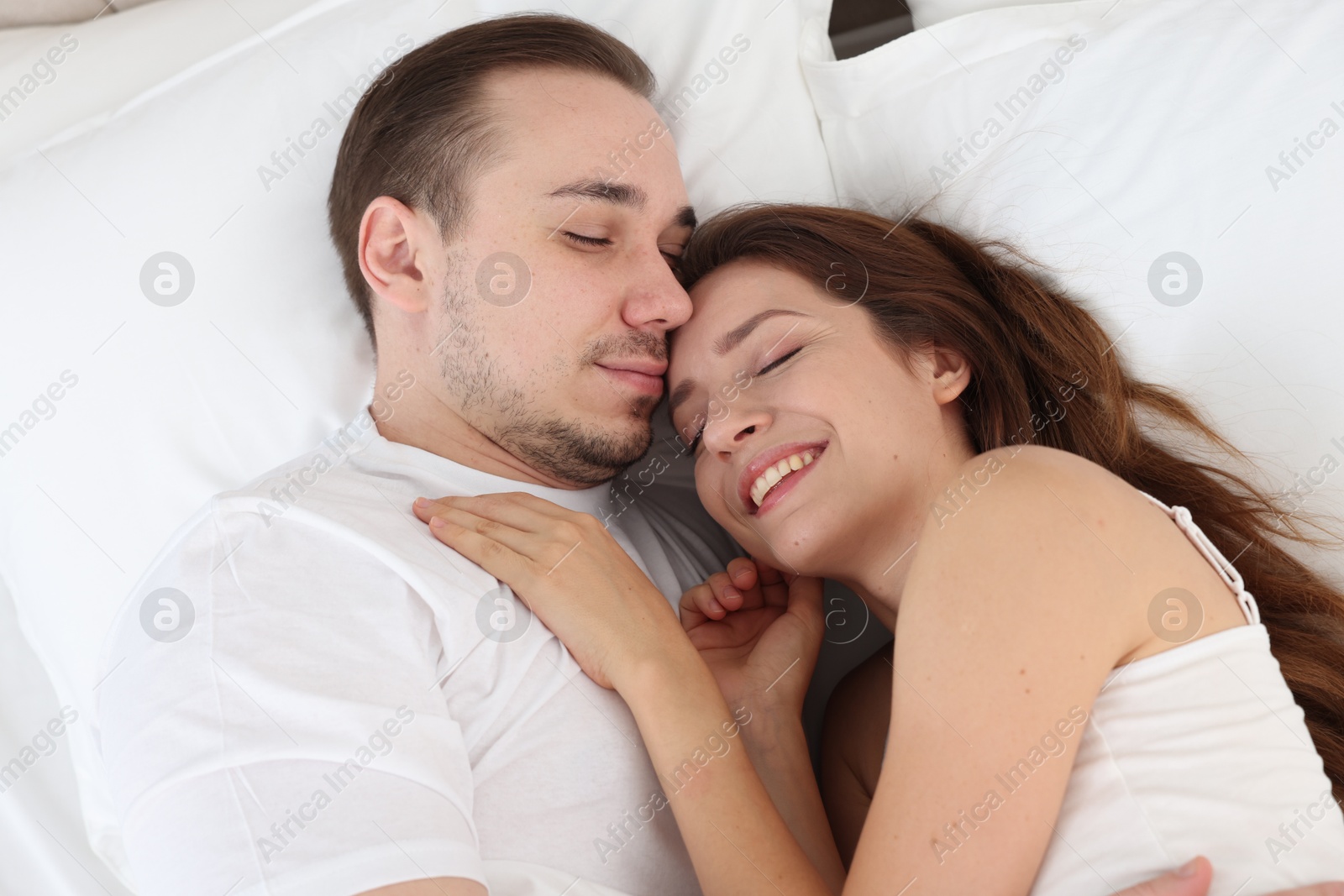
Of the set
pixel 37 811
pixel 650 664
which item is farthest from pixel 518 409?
pixel 37 811

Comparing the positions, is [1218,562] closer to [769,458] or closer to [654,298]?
[769,458]

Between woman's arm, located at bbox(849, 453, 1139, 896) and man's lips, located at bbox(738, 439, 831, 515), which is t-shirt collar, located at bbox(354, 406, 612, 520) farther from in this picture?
woman's arm, located at bbox(849, 453, 1139, 896)

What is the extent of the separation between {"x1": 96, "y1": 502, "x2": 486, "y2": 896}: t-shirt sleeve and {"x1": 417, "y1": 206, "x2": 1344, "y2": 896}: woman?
21 cm

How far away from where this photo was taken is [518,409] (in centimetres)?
161

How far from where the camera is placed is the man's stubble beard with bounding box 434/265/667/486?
161 cm

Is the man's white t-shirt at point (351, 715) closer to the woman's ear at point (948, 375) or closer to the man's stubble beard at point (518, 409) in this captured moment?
the man's stubble beard at point (518, 409)

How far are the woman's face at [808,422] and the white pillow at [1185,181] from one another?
12.3 inches

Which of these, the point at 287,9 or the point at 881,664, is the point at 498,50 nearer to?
the point at 287,9

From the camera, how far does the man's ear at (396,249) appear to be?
5.48 ft

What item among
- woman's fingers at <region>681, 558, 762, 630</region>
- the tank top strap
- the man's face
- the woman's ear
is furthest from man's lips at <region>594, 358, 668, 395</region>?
the tank top strap

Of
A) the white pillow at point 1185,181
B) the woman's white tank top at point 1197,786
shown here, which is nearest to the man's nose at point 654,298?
the white pillow at point 1185,181

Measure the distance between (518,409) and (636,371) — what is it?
206 mm

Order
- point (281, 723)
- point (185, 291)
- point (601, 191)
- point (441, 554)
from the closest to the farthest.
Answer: point (281, 723)
point (441, 554)
point (601, 191)
point (185, 291)

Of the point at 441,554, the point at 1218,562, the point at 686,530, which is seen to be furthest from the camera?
the point at 686,530
